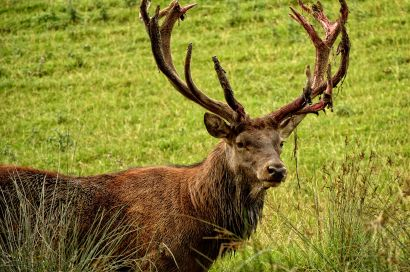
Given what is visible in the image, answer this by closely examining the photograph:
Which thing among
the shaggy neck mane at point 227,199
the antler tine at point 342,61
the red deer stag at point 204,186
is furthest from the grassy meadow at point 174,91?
the antler tine at point 342,61

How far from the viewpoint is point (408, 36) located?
52.3 ft

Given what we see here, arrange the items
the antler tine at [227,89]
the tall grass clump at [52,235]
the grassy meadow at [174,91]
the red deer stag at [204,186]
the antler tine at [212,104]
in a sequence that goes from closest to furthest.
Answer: the tall grass clump at [52,235]
the red deer stag at [204,186]
the antler tine at [227,89]
the antler tine at [212,104]
the grassy meadow at [174,91]

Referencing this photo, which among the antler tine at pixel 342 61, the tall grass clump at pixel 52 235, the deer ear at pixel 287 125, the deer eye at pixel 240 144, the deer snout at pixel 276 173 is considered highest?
the antler tine at pixel 342 61

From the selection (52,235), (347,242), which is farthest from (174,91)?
(347,242)

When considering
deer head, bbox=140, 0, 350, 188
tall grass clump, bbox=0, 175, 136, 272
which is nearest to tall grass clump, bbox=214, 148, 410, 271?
deer head, bbox=140, 0, 350, 188

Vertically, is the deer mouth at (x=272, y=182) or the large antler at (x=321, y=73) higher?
the large antler at (x=321, y=73)

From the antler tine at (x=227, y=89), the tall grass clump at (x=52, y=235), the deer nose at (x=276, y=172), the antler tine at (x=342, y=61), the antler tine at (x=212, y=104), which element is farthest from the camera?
the antler tine at (x=342, y=61)

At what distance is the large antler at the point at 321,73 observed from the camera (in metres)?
7.21

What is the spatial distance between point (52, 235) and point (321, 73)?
3.08 m

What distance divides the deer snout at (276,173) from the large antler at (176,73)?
0.69m

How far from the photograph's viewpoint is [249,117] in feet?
23.6

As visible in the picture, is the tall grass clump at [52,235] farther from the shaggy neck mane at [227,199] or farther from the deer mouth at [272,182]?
the deer mouth at [272,182]

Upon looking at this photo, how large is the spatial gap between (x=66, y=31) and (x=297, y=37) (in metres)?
5.40

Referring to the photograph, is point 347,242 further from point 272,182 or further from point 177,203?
point 177,203
